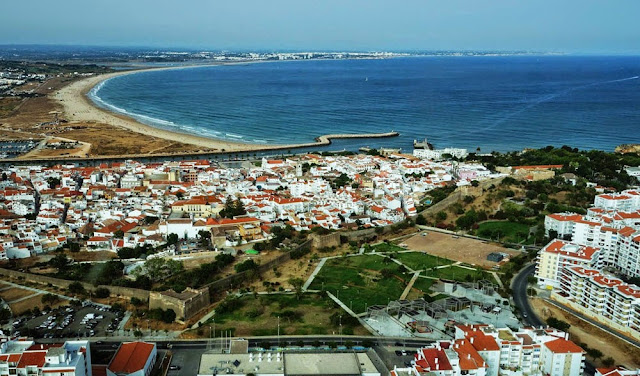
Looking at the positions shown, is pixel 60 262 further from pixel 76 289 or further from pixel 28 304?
pixel 28 304

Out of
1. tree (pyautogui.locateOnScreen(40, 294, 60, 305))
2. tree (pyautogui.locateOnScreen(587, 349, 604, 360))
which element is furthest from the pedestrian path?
tree (pyautogui.locateOnScreen(40, 294, 60, 305))

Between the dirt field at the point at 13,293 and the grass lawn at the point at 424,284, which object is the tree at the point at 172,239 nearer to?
the dirt field at the point at 13,293

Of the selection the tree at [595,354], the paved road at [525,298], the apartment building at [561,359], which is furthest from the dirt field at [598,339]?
the apartment building at [561,359]

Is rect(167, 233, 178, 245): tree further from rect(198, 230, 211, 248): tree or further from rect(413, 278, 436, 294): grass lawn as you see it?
rect(413, 278, 436, 294): grass lawn

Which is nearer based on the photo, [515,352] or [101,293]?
[515,352]

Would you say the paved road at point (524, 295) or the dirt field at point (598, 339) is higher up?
the paved road at point (524, 295)

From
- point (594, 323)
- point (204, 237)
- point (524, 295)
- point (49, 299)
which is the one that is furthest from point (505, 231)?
point (49, 299)
